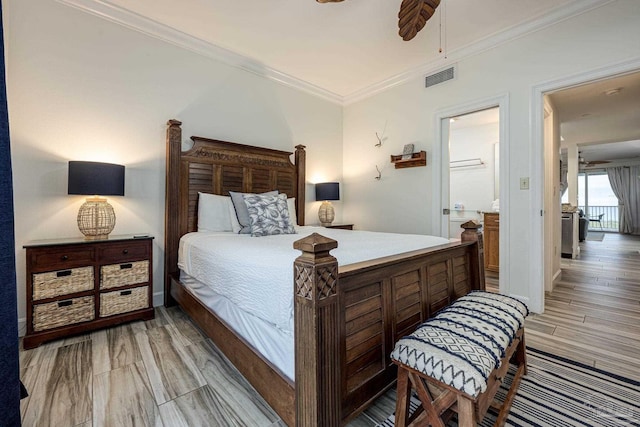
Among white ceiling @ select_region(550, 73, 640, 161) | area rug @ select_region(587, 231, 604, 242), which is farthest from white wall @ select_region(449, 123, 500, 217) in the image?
area rug @ select_region(587, 231, 604, 242)

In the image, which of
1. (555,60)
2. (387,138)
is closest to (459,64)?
(555,60)

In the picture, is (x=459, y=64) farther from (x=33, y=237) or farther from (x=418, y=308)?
(x=33, y=237)

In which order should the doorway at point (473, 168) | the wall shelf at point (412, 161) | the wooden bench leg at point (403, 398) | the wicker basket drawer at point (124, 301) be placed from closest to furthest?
the wooden bench leg at point (403, 398) < the wicker basket drawer at point (124, 301) < the wall shelf at point (412, 161) < the doorway at point (473, 168)

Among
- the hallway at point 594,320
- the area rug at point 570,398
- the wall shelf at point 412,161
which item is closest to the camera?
the area rug at point 570,398

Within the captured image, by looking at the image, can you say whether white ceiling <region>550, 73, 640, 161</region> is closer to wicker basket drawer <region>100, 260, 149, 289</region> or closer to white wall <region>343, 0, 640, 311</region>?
white wall <region>343, 0, 640, 311</region>

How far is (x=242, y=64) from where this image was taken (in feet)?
11.4

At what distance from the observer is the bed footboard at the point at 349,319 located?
3.52ft

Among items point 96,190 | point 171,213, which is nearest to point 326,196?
point 171,213

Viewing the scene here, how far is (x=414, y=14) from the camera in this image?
2135mm

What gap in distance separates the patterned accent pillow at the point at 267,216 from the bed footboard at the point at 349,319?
138 cm

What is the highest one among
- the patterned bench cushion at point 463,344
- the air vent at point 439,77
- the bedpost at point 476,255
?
the air vent at point 439,77

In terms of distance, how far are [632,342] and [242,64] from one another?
182 inches

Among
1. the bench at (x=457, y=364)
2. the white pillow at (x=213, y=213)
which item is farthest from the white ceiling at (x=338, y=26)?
the bench at (x=457, y=364)

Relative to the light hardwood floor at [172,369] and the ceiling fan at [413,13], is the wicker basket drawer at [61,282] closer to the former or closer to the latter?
the light hardwood floor at [172,369]
